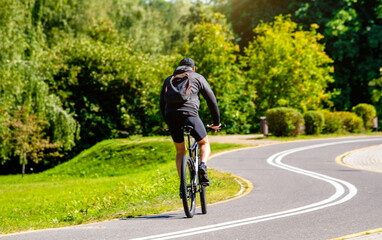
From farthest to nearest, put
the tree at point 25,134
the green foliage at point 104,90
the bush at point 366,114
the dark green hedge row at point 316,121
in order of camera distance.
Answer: the green foliage at point 104,90, the bush at point 366,114, the dark green hedge row at point 316,121, the tree at point 25,134

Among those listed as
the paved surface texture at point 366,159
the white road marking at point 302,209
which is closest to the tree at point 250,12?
the paved surface texture at point 366,159

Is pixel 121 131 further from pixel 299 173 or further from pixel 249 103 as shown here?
pixel 299 173

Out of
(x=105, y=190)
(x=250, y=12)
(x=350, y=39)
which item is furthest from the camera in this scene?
(x=250, y=12)

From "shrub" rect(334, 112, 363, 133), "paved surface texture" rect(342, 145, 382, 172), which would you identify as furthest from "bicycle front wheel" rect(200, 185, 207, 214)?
"shrub" rect(334, 112, 363, 133)

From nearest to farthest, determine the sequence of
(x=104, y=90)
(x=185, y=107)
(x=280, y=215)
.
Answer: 1. (x=185, y=107)
2. (x=280, y=215)
3. (x=104, y=90)

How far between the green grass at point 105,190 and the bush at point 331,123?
760cm

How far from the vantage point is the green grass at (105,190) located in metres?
7.37

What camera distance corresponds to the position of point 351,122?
25.0m

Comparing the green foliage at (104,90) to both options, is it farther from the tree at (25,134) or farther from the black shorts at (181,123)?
the black shorts at (181,123)

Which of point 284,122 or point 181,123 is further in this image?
point 284,122

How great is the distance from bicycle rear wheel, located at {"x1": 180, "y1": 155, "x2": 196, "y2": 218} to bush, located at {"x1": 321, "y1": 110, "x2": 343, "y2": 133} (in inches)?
748

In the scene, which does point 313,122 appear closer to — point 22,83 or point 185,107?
point 22,83

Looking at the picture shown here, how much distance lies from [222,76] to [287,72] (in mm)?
4188

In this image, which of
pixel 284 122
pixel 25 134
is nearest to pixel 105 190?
pixel 25 134
